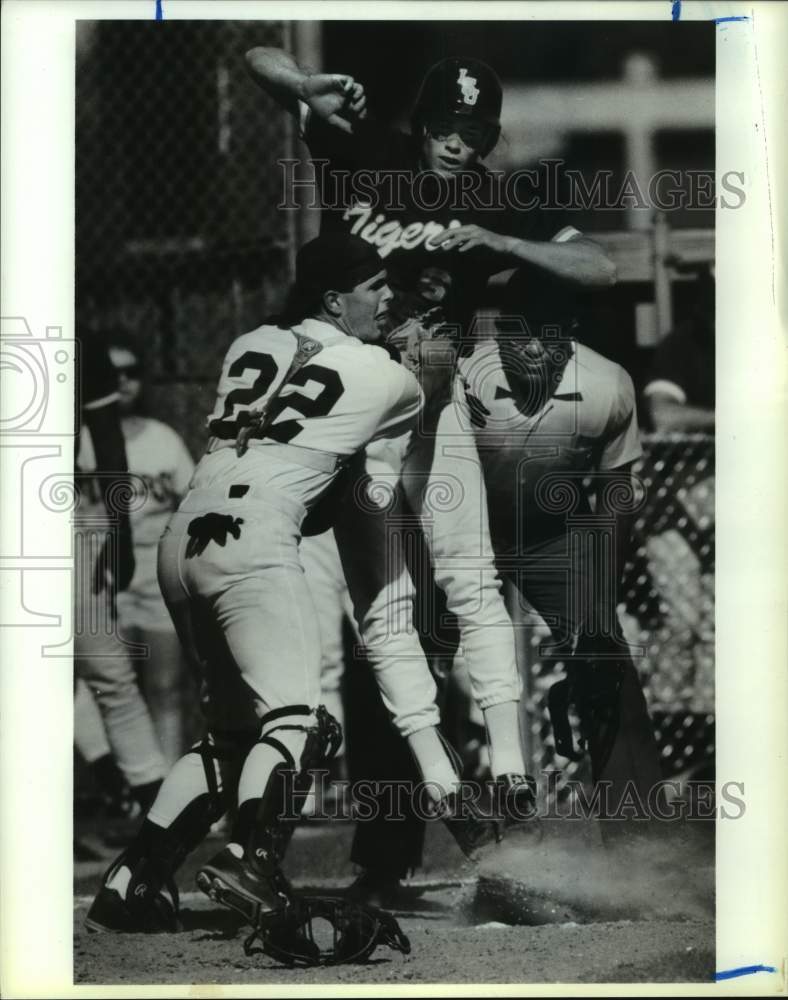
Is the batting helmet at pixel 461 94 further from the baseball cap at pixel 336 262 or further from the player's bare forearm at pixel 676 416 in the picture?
the player's bare forearm at pixel 676 416

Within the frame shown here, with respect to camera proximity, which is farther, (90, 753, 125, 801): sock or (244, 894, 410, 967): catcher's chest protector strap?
(90, 753, 125, 801): sock

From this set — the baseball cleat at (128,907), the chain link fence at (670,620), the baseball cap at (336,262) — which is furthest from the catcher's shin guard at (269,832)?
the baseball cap at (336,262)

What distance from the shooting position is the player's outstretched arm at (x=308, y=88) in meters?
4.30

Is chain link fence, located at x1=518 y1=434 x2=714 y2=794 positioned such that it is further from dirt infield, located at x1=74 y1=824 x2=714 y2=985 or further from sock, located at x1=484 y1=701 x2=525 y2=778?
dirt infield, located at x1=74 y1=824 x2=714 y2=985

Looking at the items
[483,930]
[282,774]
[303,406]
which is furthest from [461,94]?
[483,930]

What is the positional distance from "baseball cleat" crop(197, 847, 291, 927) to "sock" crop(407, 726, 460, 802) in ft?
1.63

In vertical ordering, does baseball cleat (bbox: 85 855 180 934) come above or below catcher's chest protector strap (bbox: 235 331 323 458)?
below

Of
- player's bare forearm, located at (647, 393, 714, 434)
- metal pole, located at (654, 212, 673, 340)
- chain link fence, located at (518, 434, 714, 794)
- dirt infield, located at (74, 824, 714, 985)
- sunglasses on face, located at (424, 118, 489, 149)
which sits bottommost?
dirt infield, located at (74, 824, 714, 985)

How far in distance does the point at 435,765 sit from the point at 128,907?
97 cm

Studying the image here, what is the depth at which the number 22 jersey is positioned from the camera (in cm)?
430

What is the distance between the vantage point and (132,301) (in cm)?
436

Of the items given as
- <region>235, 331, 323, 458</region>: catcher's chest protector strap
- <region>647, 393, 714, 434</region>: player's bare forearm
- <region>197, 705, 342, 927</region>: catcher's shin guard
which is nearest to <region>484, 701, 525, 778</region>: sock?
<region>197, 705, 342, 927</region>: catcher's shin guard

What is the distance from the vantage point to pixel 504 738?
14.3 feet

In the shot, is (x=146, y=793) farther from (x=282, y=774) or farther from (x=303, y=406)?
(x=303, y=406)
